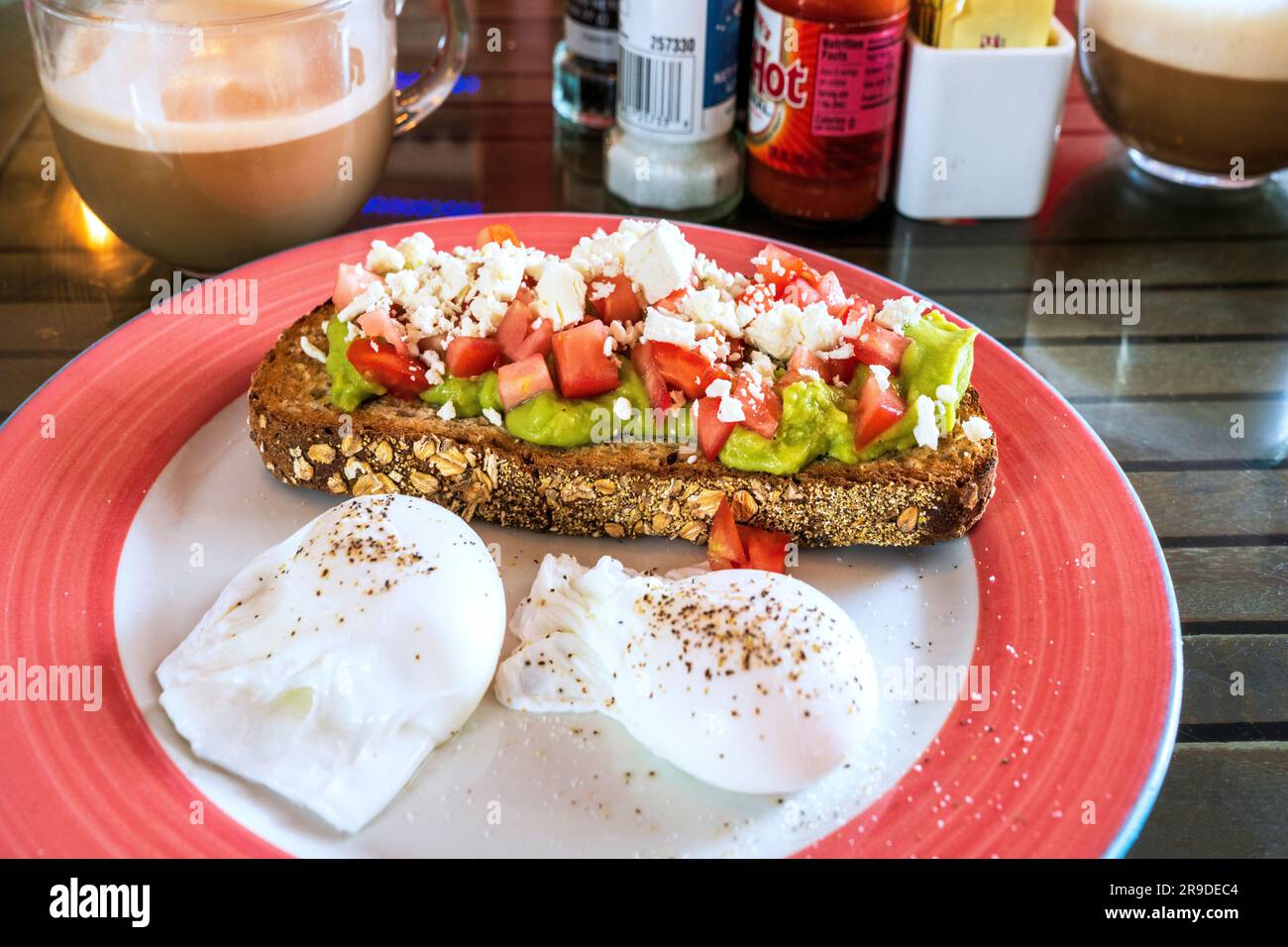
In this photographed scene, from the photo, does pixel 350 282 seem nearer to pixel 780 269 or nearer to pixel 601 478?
pixel 601 478

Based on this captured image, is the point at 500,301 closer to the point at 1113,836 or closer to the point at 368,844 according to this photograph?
the point at 368,844

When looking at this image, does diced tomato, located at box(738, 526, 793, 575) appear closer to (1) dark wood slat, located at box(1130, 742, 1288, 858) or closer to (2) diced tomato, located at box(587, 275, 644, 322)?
(2) diced tomato, located at box(587, 275, 644, 322)

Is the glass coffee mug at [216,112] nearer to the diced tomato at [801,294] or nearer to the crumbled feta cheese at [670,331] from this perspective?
the crumbled feta cheese at [670,331]

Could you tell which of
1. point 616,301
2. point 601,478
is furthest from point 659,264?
point 601,478

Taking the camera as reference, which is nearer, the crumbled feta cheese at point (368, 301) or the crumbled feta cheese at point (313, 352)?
the crumbled feta cheese at point (368, 301)

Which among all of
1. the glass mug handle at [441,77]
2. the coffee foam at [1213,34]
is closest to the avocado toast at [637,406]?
the glass mug handle at [441,77]

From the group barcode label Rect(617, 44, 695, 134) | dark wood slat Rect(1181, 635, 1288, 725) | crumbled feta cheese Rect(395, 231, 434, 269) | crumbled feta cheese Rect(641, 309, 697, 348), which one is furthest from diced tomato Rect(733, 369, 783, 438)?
barcode label Rect(617, 44, 695, 134)
